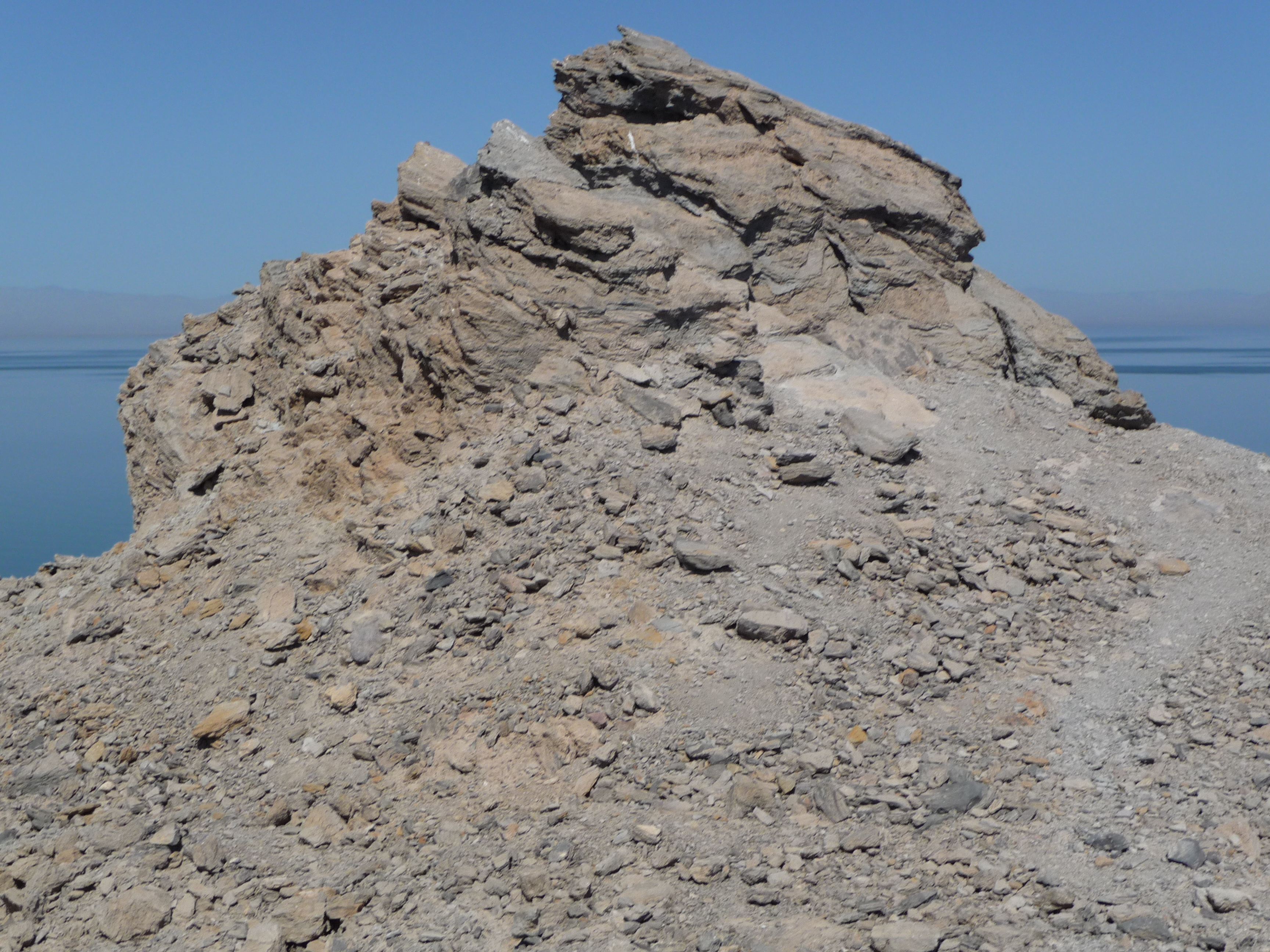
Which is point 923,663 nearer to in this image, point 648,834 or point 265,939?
point 648,834

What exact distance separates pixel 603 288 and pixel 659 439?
1.79 metres

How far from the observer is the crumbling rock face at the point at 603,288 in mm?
9547

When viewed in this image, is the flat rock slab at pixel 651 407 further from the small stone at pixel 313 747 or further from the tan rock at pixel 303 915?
the tan rock at pixel 303 915

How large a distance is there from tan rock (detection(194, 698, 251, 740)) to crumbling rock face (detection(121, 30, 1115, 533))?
2440 mm

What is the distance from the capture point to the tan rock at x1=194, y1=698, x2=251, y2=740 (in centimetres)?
763

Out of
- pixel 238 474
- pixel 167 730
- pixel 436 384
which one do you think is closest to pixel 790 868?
pixel 167 730

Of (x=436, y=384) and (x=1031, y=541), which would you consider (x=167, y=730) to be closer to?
(x=436, y=384)

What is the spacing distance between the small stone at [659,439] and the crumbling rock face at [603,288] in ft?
2.08

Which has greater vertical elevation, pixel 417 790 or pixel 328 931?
pixel 417 790

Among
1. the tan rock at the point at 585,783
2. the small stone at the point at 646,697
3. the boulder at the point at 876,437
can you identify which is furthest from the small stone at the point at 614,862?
the boulder at the point at 876,437

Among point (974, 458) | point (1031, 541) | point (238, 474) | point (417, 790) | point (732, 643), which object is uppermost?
point (238, 474)

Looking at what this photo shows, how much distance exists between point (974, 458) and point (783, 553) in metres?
2.72

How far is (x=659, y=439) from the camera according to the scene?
8.65m

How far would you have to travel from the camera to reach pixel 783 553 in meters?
7.91
